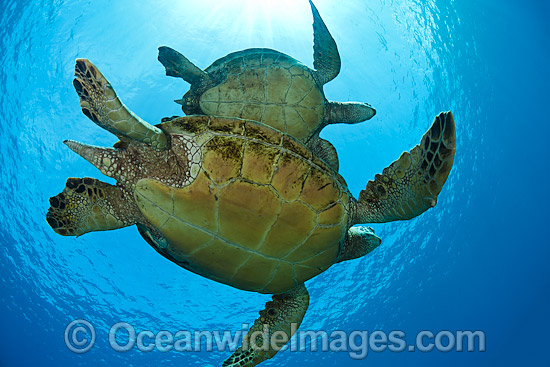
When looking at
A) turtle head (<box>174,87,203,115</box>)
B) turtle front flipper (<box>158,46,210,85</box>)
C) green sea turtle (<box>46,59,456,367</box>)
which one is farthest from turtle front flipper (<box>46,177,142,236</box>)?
turtle front flipper (<box>158,46,210,85</box>)

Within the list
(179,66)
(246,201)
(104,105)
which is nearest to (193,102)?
(179,66)

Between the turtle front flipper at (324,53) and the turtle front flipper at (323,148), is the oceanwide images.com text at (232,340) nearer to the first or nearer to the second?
the turtle front flipper at (323,148)

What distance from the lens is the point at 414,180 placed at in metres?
3.45

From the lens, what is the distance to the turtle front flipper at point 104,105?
2760 mm

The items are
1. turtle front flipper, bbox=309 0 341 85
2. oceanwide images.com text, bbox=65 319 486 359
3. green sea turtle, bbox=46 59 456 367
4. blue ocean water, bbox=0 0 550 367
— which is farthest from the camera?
oceanwide images.com text, bbox=65 319 486 359

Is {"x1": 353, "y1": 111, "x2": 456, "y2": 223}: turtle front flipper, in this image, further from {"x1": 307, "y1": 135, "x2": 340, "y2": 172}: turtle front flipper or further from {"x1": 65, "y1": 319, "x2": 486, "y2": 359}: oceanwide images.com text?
{"x1": 65, "y1": 319, "x2": 486, "y2": 359}: oceanwide images.com text

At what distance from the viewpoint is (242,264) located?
136 inches

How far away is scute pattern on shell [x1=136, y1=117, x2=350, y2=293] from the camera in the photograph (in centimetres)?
293

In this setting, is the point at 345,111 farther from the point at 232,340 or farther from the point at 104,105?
the point at 232,340

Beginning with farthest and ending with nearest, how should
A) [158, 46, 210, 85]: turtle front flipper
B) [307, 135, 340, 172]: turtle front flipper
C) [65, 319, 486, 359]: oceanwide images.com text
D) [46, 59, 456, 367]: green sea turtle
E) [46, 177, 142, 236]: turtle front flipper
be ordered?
[65, 319, 486, 359]: oceanwide images.com text < [307, 135, 340, 172]: turtle front flipper < [158, 46, 210, 85]: turtle front flipper < [46, 177, 142, 236]: turtle front flipper < [46, 59, 456, 367]: green sea turtle

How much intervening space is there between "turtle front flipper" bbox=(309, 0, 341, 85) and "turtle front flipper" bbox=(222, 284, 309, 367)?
3.79 meters

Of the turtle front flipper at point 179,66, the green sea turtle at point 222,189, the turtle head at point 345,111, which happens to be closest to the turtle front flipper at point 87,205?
the green sea turtle at point 222,189

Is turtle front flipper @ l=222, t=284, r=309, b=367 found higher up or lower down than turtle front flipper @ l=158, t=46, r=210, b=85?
lower down

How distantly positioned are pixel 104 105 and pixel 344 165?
43.6ft
